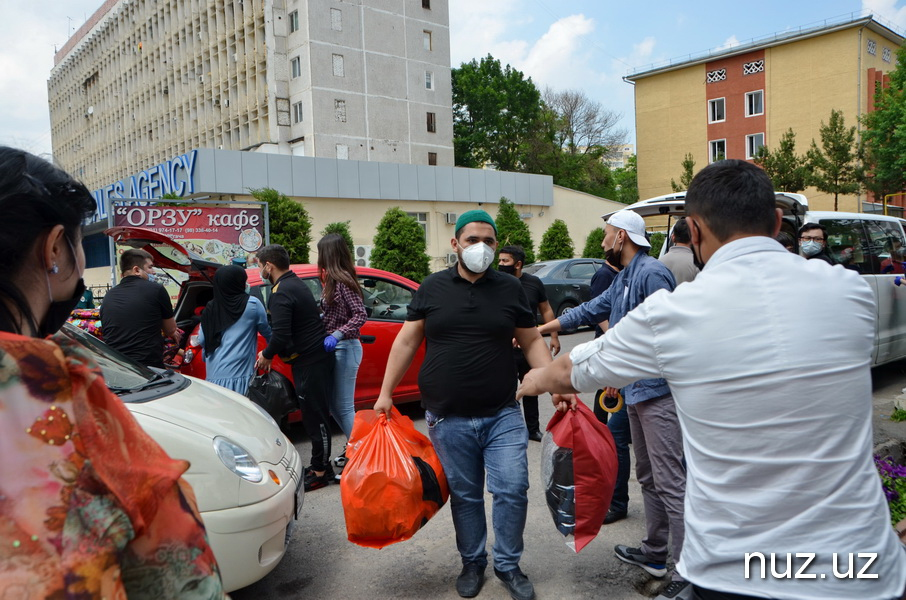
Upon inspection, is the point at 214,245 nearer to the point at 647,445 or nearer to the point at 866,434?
the point at 647,445

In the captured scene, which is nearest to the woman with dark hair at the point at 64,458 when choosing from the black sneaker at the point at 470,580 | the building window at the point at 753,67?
the black sneaker at the point at 470,580

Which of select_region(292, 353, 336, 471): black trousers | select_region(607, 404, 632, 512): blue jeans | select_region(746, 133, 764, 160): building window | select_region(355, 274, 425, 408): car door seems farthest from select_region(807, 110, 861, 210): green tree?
select_region(292, 353, 336, 471): black trousers

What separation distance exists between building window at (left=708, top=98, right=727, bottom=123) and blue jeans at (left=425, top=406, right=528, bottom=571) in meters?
39.6

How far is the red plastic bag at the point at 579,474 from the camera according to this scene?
3.23 metres

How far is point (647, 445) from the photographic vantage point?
339 centimetres

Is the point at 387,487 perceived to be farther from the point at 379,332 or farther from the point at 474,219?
the point at 379,332

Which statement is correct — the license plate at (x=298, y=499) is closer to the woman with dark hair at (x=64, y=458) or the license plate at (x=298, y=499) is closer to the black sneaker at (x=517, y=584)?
the black sneaker at (x=517, y=584)

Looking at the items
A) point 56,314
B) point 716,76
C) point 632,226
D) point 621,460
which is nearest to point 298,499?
point 621,460

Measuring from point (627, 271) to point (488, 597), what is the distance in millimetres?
1919

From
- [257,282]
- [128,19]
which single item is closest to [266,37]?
[128,19]

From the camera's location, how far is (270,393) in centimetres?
540

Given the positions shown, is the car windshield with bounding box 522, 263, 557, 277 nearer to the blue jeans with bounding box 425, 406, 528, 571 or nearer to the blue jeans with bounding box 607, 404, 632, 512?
the blue jeans with bounding box 607, 404, 632, 512

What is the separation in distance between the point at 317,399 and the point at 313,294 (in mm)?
1344

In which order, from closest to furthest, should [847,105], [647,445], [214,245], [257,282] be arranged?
[647,445], [257,282], [214,245], [847,105]
